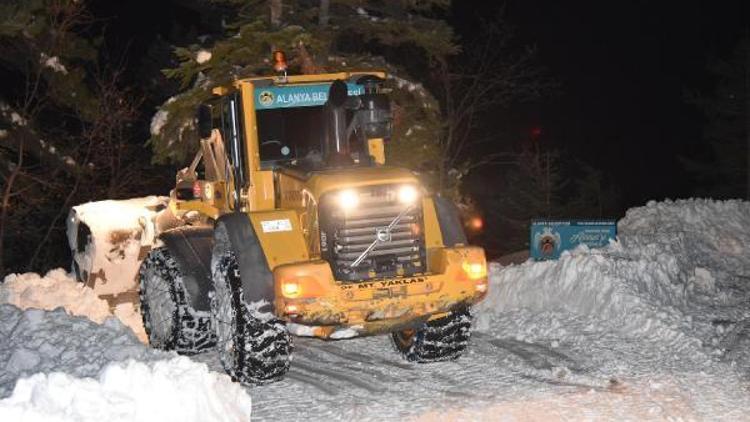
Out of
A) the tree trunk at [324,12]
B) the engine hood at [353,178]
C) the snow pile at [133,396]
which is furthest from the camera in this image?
the tree trunk at [324,12]

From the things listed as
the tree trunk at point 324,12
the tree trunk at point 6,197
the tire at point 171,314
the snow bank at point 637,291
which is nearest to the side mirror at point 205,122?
the tire at point 171,314

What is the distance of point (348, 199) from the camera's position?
7711mm

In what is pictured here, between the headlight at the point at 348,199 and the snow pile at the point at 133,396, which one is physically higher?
the headlight at the point at 348,199

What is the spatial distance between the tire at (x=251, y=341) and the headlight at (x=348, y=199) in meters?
1.09

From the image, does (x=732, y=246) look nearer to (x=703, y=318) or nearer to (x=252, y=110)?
(x=703, y=318)

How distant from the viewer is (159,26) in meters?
37.7

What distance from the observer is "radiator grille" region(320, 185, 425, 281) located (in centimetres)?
773

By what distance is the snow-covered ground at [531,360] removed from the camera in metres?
6.96

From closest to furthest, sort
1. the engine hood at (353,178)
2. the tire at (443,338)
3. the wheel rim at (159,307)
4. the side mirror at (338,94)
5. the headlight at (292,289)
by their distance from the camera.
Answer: the headlight at (292,289), the engine hood at (353,178), the side mirror at (338,94), the tire at (443,338), the wheel rim at (159,307)

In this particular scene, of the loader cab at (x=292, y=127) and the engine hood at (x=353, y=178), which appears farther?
the loader cab at (x=292, y=127)

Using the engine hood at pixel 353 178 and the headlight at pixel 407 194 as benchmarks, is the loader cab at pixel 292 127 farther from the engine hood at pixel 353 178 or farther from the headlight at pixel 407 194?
the headlight at pixel 407 194

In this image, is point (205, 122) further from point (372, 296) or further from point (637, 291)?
point (637, 291)

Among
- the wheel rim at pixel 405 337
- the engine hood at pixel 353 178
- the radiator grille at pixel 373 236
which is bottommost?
the wheel rim at pixel 405 337

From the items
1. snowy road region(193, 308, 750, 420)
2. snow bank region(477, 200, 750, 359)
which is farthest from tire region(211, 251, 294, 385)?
snow bank region(477, 200, 750, 359)
